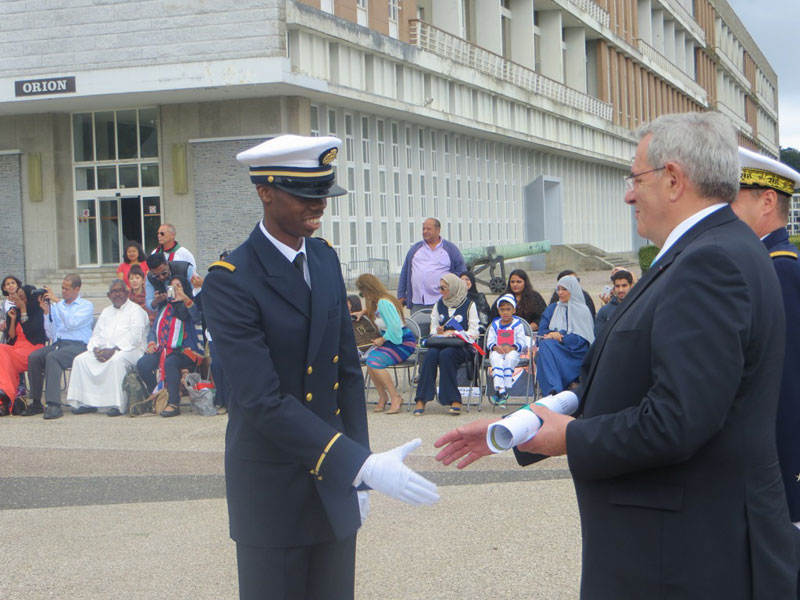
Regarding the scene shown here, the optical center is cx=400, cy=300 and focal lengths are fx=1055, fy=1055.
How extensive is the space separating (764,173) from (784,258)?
1.06ft

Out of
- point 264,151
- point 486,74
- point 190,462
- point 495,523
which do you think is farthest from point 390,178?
point 264,151

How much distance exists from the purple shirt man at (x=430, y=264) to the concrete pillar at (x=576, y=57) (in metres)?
35.2

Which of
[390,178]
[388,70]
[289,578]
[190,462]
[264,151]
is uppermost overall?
[388,70]

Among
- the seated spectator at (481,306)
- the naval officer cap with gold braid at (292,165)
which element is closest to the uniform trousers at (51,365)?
the seated spectator at (481,306)

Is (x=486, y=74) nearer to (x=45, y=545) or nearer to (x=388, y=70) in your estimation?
(x=388, y=70)

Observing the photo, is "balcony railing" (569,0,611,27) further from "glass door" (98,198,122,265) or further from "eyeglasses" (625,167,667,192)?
"eyeglasses" (625,167,667,192)

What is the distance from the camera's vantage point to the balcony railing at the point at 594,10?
46.3m

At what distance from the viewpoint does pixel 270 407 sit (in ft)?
9.52

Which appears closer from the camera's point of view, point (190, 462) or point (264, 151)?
point (264, 151)

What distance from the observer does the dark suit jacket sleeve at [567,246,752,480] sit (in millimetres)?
2277

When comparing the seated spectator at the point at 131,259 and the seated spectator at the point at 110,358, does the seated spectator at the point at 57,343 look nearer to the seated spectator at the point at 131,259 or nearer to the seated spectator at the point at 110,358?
the seated spectator at the point at 110,358

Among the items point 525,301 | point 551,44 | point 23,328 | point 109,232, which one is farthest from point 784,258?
point 551,44

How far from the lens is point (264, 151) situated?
3.06 meters

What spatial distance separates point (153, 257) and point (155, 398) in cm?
157
